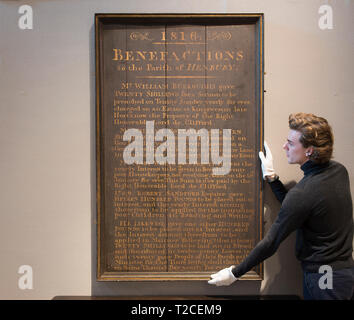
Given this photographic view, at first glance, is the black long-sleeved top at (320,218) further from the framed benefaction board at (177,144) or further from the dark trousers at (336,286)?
the framed benefaction board at (177,144)

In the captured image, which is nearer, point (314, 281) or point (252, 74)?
point (314, 281)

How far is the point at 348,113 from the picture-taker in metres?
1.68

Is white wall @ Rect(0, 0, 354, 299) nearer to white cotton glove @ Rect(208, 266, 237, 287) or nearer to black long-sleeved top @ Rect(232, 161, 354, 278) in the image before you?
white cotton glove @ Rect(208, 266, 237, 287)

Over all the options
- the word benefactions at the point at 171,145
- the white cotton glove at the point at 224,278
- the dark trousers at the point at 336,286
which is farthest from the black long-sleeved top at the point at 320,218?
the word benefactions at the point at 171,145

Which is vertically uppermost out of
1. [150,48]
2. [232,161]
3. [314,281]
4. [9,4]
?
[9,4]

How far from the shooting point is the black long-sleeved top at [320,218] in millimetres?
1405

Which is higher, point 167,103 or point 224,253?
point 167,103

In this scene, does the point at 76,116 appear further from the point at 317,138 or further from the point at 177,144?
the point at 317,138

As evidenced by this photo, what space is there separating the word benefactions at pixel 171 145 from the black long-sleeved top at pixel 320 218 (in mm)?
464

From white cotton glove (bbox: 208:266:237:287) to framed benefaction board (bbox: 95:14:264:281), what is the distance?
0.08 meters

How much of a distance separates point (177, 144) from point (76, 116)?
2.18ft
